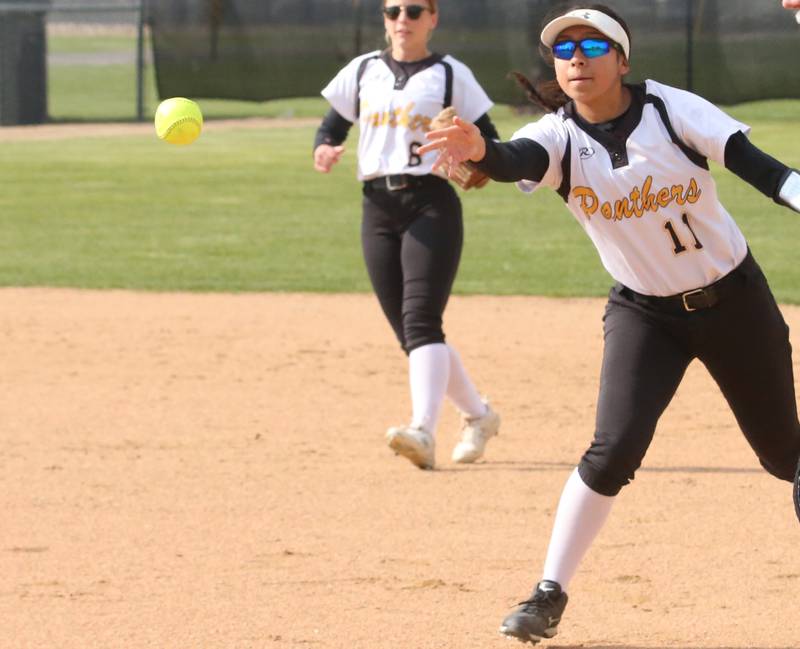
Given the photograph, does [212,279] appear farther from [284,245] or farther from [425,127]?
[425,127]

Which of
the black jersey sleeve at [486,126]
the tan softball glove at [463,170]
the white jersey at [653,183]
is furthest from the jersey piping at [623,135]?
the black jersey sleeve at [486,126]

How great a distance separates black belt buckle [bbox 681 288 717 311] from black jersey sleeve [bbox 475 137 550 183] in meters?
0.54

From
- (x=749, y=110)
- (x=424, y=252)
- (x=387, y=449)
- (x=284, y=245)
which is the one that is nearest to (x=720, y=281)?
(x=424, y=252)

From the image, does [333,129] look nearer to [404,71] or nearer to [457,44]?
[404,71]

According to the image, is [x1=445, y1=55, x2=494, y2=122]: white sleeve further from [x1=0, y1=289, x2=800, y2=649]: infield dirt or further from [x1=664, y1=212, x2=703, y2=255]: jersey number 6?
[x1=664, y1=212, x2=703, y2=255]: jersey number 6

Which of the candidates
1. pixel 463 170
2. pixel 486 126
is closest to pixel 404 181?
pixel 486 126

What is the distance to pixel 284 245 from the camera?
1378cm

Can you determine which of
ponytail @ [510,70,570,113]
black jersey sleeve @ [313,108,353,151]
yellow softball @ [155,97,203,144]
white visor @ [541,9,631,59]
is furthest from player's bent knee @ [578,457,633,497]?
black jersey sleeve @ [313,108,353,151]

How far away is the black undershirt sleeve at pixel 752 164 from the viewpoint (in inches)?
163

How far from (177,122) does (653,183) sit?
2044mm

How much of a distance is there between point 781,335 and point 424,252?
2386mm

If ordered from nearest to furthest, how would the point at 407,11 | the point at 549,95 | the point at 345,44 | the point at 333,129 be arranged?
the point at 549,95, the point at 407,11, the point at 333,129, the point at 345,44

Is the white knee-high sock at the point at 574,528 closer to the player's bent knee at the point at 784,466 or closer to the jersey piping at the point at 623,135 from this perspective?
the player's bent knee at the point at 784,466

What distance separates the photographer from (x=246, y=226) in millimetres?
15023
